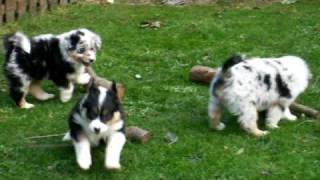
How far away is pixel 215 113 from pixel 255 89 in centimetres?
52

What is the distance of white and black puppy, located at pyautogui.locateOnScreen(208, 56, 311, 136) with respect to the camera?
7.29 metres

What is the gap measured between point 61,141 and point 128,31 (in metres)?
5.04

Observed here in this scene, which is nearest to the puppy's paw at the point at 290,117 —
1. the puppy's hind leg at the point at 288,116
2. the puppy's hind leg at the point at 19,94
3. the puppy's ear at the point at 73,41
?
the puppy's hind leg at the point at 288,116

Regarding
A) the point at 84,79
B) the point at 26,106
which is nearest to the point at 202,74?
→ the point at 84,79

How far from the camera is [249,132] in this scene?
24.8 feet

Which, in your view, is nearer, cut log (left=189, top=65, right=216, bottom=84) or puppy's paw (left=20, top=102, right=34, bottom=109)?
puppy's paw (left=20, top=102, right=34, bottom=109)

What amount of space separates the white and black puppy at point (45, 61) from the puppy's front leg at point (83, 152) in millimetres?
2193

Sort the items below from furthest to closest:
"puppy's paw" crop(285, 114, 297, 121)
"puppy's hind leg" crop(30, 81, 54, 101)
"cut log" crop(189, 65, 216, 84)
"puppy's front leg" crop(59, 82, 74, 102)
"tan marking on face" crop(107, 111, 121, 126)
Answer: "cut log" crop(189, 65, 216, 84) < "puppy's hind leg" crop(30, 81, 54, 101) < "puppy's front leg" crop(59, 82, 74, 102) < "puppy's paw" crop(285, 114, 297, 121) < "tan marking on face" crop(107, 111, 121, 126)

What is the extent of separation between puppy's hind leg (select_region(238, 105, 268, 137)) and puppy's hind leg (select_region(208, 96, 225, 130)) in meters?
0.27

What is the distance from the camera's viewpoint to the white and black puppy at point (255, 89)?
7293mm

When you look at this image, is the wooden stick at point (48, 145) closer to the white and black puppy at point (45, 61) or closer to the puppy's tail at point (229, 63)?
the white and black puppy at point (45, 61)

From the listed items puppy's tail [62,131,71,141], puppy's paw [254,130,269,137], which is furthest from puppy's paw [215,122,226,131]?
puppy's tail [62,131,71,141]

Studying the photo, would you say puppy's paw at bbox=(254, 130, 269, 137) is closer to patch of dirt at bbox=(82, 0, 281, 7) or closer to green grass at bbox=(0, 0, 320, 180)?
green grass at bbox=(0, 0, 320, 180)

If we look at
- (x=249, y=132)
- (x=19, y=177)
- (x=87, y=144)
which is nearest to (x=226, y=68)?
(x=249, y=132)
